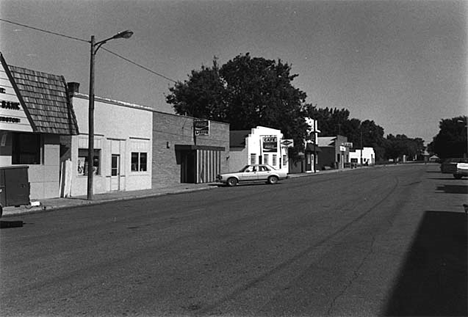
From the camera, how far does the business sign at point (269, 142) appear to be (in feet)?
152

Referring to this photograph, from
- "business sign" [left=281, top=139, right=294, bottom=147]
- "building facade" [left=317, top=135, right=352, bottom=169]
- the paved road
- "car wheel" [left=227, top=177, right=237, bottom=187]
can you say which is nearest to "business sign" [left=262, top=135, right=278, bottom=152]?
"business sign" [left=281, top=139, right=294, bottom=147]

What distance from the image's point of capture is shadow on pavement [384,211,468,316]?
5430 mm

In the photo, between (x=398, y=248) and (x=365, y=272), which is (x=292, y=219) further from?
(x=365, y=272)

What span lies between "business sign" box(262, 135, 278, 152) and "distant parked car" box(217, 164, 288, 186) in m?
11.4

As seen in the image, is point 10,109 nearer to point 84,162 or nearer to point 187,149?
point 84,162

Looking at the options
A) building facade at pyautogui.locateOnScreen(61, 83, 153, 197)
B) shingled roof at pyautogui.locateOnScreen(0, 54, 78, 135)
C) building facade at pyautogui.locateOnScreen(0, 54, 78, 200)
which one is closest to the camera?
building facade at pyautogui.locateOnScreen(0, 54, 78, 200)

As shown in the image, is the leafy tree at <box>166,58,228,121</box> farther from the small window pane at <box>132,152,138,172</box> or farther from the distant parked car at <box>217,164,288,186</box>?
the small window pane at <box>132,152,138,172</box>

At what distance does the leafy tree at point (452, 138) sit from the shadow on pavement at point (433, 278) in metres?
86.5

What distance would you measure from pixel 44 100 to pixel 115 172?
21.5 ft

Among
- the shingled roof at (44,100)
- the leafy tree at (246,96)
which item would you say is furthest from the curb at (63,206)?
the leafy tree at (246,96)

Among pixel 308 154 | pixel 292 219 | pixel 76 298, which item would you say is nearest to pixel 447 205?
pixel 292 219

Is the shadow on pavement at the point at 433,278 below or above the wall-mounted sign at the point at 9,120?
below

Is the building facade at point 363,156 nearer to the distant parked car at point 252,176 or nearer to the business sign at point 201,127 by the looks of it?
the distant parked car at point 252,176

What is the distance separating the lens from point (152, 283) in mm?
6484
